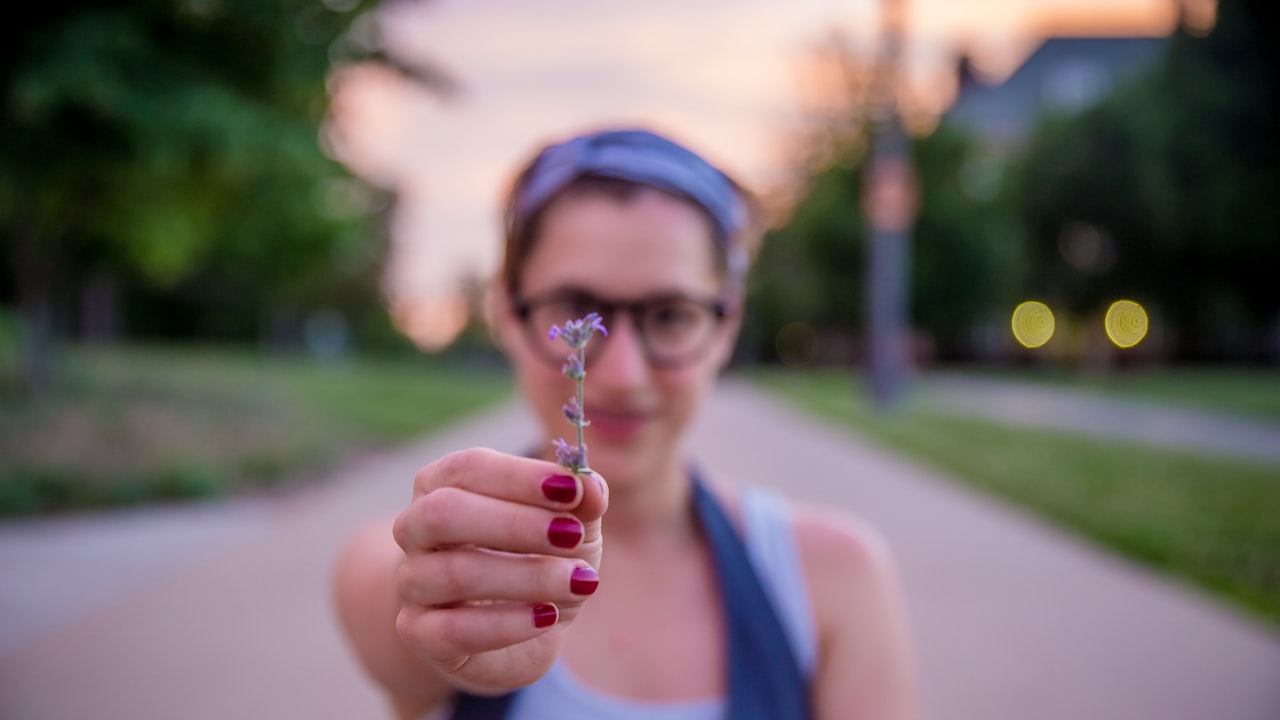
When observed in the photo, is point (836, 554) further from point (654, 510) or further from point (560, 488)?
point (560, 488)

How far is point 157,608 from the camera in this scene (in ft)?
18.0

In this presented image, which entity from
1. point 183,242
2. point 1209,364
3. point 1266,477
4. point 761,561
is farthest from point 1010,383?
point 761,561

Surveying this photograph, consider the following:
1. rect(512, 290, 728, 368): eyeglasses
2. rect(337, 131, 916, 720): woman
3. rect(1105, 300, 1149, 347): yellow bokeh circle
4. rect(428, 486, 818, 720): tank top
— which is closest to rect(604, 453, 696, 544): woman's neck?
rect(337, 131, 916, 720): woman

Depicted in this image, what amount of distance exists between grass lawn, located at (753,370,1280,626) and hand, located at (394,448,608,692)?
233 inches

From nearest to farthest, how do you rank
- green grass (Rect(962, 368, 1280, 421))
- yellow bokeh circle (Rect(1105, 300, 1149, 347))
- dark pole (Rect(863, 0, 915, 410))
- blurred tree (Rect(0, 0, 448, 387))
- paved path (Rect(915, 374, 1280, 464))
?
blurred tree (Rect(0, 0, 448, 387)), paved path (Rect(915, 374, 1280, 464)), dark pole (Rect(863, 0, 915, 410)), green grass (Rect(962, 368, 1280, 421)), yellow bokeh circle (Rect(1105, 300, 1149, 347))

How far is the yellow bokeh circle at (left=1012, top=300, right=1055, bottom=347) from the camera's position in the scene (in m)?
38.6

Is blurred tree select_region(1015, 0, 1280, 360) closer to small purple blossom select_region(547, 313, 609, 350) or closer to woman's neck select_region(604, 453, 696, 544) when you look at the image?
woman's neck select_region(604, 453, 696, 544)

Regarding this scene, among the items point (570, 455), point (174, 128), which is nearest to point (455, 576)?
point (570, 455)

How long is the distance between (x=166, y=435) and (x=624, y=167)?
1012 centimetres

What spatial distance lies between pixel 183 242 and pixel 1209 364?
42.4m

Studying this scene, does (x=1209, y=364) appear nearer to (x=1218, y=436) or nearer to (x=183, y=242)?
(x=1218, y=436)

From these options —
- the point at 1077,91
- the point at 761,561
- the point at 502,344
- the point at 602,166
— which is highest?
the point at 1077,91

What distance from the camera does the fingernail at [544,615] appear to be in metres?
0.65

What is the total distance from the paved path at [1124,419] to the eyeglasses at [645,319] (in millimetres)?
11926
